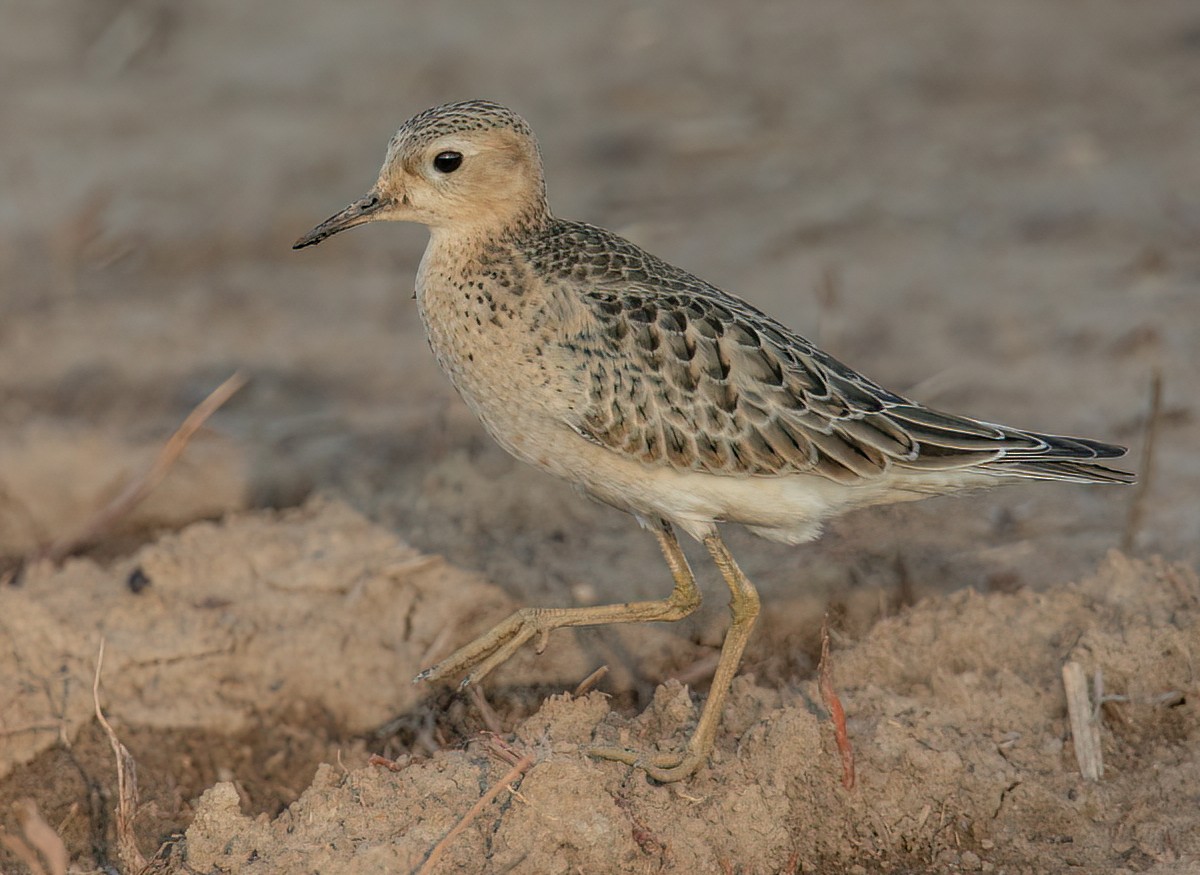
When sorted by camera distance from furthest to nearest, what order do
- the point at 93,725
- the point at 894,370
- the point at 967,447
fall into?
the point at 894,370 → the point at 93,725 → the point at 967,447

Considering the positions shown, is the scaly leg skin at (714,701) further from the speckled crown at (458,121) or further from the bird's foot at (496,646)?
the speckled crown at (458,121)

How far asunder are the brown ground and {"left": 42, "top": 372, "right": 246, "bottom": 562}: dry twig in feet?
0.42

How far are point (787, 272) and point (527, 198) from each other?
4.13 m

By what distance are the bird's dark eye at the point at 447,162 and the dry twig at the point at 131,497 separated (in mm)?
2149

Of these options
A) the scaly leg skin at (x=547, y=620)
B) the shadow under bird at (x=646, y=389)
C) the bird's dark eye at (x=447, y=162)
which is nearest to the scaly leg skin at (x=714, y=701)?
the shadow under bird at (x=646, y=389)

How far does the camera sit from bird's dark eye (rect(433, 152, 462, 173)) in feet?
17.4

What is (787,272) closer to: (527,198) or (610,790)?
(527,198)

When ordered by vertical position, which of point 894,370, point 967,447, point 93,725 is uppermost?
point 967,447

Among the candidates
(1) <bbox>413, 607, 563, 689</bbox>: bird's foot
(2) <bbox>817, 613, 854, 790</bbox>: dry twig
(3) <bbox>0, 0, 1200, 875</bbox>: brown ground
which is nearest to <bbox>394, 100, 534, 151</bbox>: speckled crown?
(1) <bbox>413, 607, 563, 689</bbox>: bird's foot

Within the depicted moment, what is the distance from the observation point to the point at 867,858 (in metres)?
4.87

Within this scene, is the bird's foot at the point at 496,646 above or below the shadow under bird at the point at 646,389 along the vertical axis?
below

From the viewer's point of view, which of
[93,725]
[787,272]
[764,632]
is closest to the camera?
[93,725]

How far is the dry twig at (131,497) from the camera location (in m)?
6.70

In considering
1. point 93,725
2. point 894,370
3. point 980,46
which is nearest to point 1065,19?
point 980,46
